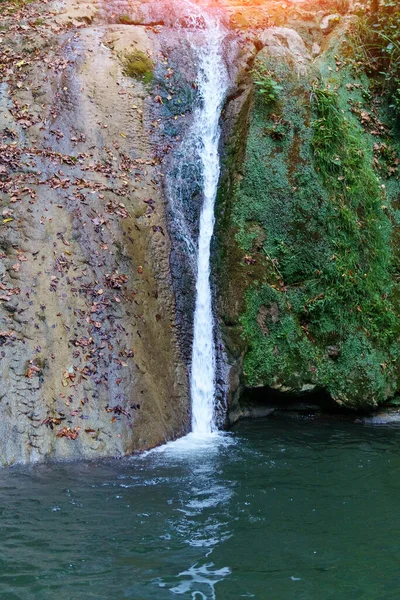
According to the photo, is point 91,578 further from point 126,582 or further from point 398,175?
point 398,175

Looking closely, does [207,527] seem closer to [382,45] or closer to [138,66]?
[138,66]

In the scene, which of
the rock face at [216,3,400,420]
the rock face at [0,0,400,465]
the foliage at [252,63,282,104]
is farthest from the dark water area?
the foliage at [252,63,282,104]

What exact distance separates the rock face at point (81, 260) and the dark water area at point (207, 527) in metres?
0.67

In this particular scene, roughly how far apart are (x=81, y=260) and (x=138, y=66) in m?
4.44

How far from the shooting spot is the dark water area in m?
3.98

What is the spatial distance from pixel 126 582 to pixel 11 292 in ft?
13.1

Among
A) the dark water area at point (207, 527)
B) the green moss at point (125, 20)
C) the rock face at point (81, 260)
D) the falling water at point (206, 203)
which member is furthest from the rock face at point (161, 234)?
the dark water area at point (207, 527)

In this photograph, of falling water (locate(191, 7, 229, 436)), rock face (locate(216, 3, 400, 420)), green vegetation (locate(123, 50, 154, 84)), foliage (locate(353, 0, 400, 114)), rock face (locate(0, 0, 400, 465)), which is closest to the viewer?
rock face (locate(0, 0, 400, 465))

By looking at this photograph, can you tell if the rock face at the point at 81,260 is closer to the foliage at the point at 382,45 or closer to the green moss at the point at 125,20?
the green moss at the point at 125,20

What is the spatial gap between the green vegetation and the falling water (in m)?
0.90

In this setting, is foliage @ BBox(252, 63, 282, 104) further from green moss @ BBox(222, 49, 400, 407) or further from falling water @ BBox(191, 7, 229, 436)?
falling water @ BBox(191, 7, 229, 436)

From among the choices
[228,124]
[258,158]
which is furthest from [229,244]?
[228,124]

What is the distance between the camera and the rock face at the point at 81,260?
Result: 661 cm

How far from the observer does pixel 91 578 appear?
4.01 metres
